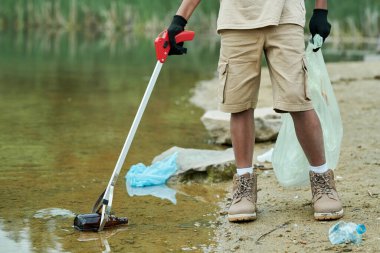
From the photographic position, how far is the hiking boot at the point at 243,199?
4.25m

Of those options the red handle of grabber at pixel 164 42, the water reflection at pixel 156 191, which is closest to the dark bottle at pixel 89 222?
the water reflection at pixel 156 191

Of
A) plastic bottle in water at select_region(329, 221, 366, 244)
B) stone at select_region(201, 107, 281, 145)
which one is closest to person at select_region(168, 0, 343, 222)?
plastic bottle in water at select_region(329, 221, 366, 244)

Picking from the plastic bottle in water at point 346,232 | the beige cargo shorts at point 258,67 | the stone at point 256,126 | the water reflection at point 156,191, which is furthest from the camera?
the stone at point 256,126

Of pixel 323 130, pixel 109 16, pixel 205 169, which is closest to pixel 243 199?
pixel 323 130

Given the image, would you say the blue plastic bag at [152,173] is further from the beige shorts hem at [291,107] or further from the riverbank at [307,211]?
the beige shorts hem at [291,107]

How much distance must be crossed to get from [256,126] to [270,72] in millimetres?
2625

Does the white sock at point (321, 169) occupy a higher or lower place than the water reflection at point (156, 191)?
higher

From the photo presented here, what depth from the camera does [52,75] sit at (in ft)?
43.3

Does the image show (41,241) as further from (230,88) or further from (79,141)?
(79,141)

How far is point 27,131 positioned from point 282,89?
378 cm

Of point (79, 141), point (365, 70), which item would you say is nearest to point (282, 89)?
point (79, 141)

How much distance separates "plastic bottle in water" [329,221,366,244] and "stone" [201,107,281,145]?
9.67ft

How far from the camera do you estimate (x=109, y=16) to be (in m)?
32.4

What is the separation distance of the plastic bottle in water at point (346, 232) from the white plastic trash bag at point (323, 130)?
75 cm
